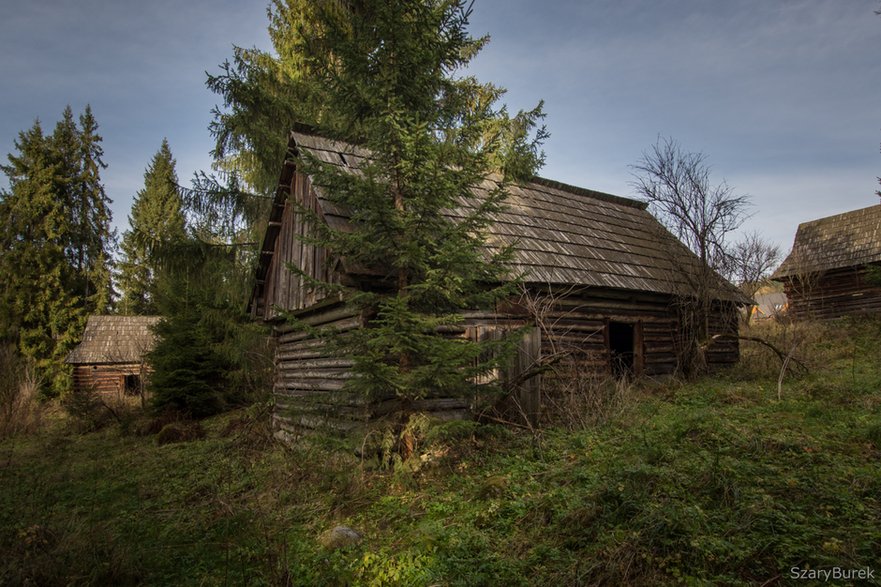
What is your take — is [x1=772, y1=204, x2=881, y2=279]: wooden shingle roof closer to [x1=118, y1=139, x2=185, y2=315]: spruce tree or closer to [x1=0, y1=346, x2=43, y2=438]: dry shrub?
[x1=0, y1=346, x2=43, y2=438]: dry shrub

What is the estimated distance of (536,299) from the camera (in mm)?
8891

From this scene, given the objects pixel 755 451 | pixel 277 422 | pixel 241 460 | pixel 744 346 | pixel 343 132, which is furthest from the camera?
pixel 744 346

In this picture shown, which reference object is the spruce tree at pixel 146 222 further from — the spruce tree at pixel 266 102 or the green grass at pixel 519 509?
the green grass at pixel 519 509

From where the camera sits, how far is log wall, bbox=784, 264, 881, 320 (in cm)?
2003

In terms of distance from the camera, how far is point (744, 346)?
53.9ft

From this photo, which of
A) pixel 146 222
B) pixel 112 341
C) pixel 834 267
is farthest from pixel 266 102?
pixel 146 222

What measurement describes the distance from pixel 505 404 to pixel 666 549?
13.8ft

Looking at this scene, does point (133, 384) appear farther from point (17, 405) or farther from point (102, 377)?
point (17, 405)

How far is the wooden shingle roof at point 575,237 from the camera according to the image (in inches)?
388

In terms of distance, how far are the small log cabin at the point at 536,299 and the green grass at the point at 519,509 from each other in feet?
3.84

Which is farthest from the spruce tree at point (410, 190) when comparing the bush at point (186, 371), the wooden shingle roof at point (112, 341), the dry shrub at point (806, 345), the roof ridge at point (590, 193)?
the wooden shingle roof at point (112, 341)

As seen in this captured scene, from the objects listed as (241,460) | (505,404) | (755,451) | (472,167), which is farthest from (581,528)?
(241,460)

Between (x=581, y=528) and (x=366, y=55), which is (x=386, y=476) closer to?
(x=581, y=528)

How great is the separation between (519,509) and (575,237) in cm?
887
